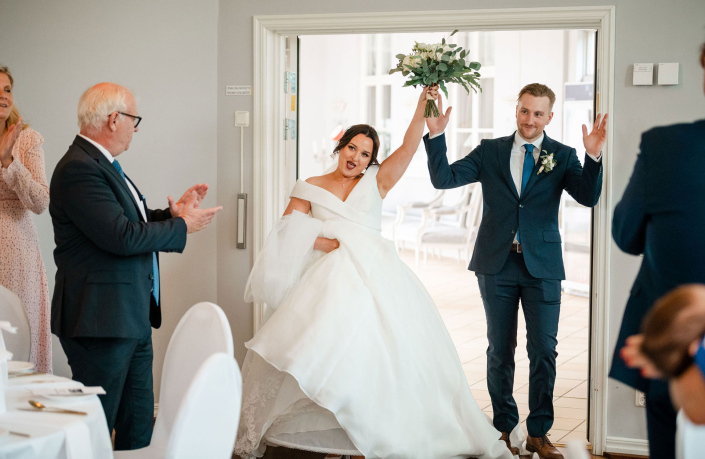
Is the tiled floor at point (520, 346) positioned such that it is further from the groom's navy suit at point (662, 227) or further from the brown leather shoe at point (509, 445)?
the groom's navy suit at point (662, 227)

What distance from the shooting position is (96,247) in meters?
2.22

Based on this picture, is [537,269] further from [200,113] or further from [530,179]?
[200,113]

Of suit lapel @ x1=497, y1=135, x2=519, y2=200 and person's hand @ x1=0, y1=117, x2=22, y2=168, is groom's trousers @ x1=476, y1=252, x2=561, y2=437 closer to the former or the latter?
suit lapel @ x1=497, y1=135, x2=519, y2=200

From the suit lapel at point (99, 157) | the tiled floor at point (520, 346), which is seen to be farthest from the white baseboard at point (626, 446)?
the suit lapel at point (99, 157)

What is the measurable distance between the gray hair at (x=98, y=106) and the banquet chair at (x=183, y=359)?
76cm

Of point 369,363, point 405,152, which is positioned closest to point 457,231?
point 405,152

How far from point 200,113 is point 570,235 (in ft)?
18.6

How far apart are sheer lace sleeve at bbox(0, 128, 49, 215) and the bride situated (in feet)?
3.43

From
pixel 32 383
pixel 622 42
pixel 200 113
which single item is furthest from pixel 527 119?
pixel 32 383

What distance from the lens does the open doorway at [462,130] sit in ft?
19.3

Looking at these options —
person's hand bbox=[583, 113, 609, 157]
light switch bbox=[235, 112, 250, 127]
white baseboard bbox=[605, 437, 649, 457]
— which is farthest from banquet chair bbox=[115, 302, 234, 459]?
white baseboard bbox=[605, 437, 649, 457]

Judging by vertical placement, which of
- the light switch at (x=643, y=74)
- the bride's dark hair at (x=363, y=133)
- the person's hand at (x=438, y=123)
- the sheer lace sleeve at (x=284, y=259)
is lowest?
the sheer lace sleeve at (x=284, y=259)

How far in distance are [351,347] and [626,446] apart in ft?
5.29

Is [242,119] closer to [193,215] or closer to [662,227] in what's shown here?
[193,215]
